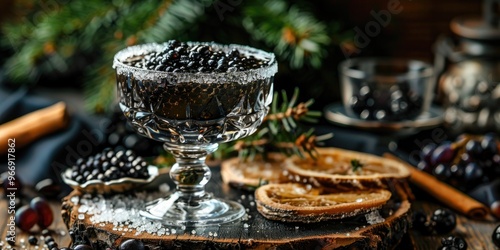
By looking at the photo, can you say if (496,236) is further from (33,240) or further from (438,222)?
(33,240)

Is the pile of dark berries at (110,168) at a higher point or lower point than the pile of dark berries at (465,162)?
higher

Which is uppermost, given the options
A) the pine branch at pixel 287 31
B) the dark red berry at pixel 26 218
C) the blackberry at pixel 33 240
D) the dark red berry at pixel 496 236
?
the pine branch at pixel 287 31

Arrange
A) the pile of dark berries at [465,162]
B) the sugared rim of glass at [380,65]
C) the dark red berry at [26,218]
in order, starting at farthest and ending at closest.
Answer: the sugared rim of glass at [380,65] → the pile of dark berries at [465,162] → the dark red berry at [26,218]

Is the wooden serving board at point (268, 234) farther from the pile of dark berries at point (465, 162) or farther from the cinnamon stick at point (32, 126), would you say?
the cinnamon stick at point (32, 126)

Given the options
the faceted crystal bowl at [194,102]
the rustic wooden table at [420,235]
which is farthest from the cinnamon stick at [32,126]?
the faceted crystal bowl at [194,102]

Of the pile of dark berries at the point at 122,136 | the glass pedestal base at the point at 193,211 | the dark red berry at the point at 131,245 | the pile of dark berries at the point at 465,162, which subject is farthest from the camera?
the pile of dark berries at the point at 122,136

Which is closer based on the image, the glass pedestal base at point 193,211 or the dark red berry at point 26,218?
the glass pedestal base at point 193,211

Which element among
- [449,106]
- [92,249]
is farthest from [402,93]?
[92,249]

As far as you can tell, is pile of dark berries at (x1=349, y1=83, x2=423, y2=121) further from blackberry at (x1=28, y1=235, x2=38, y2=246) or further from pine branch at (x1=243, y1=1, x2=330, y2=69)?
blackberry at (x1=28, y1=235, x2=38, y2=246)
